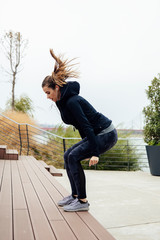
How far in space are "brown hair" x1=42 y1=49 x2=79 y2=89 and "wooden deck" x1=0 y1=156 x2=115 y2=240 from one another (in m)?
0.98

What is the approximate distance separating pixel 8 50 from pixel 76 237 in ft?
43.6

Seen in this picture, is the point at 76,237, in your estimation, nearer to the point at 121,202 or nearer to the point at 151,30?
the point at 121,202

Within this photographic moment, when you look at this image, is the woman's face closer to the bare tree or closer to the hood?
the hood

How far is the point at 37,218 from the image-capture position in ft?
6.08

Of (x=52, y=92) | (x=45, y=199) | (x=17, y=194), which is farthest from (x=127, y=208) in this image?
(x=52, y=92)

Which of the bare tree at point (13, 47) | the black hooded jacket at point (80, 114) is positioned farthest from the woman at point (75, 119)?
the bare tree at point (13, 47)

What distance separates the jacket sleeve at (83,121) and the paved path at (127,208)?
798 millimetres

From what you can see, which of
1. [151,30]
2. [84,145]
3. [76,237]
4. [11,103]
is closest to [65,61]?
[84,145]

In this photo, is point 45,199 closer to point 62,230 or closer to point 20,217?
point 20,217

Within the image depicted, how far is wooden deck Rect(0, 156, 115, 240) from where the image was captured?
1566mm

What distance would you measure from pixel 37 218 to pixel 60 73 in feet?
3.55

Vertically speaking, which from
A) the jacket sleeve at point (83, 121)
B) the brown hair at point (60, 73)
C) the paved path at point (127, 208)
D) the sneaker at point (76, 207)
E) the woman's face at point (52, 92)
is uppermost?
the brown hair at point (60, 73)

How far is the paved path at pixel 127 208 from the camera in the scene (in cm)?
223

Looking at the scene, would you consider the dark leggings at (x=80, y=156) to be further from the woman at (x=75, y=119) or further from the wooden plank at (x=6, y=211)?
the wooden plank at (x=6, y=211)
